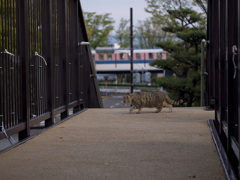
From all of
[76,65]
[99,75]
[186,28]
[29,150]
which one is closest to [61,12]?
[76,65]

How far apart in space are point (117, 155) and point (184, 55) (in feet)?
50.3

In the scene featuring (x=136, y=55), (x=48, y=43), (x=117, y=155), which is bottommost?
(x=117, y=155)

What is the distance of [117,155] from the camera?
3035mm

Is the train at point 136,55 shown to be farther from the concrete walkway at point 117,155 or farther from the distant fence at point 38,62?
the concrete walkway at point 117,155

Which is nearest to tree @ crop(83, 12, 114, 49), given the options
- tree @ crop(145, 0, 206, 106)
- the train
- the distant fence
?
the train

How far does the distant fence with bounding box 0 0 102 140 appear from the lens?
136 inches

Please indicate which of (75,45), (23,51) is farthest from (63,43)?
(23,51)

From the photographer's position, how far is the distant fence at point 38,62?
11.3 ft

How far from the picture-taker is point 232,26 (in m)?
2.72

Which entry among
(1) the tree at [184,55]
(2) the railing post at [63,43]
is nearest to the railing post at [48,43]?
(2) the railing post at [63,43]

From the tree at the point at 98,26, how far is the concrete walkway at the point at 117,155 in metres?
32.8

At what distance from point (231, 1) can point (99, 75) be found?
4090cm

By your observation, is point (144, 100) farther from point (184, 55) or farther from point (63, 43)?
point (184, 55)

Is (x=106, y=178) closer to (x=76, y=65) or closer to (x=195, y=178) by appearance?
(x=195, y=178)
